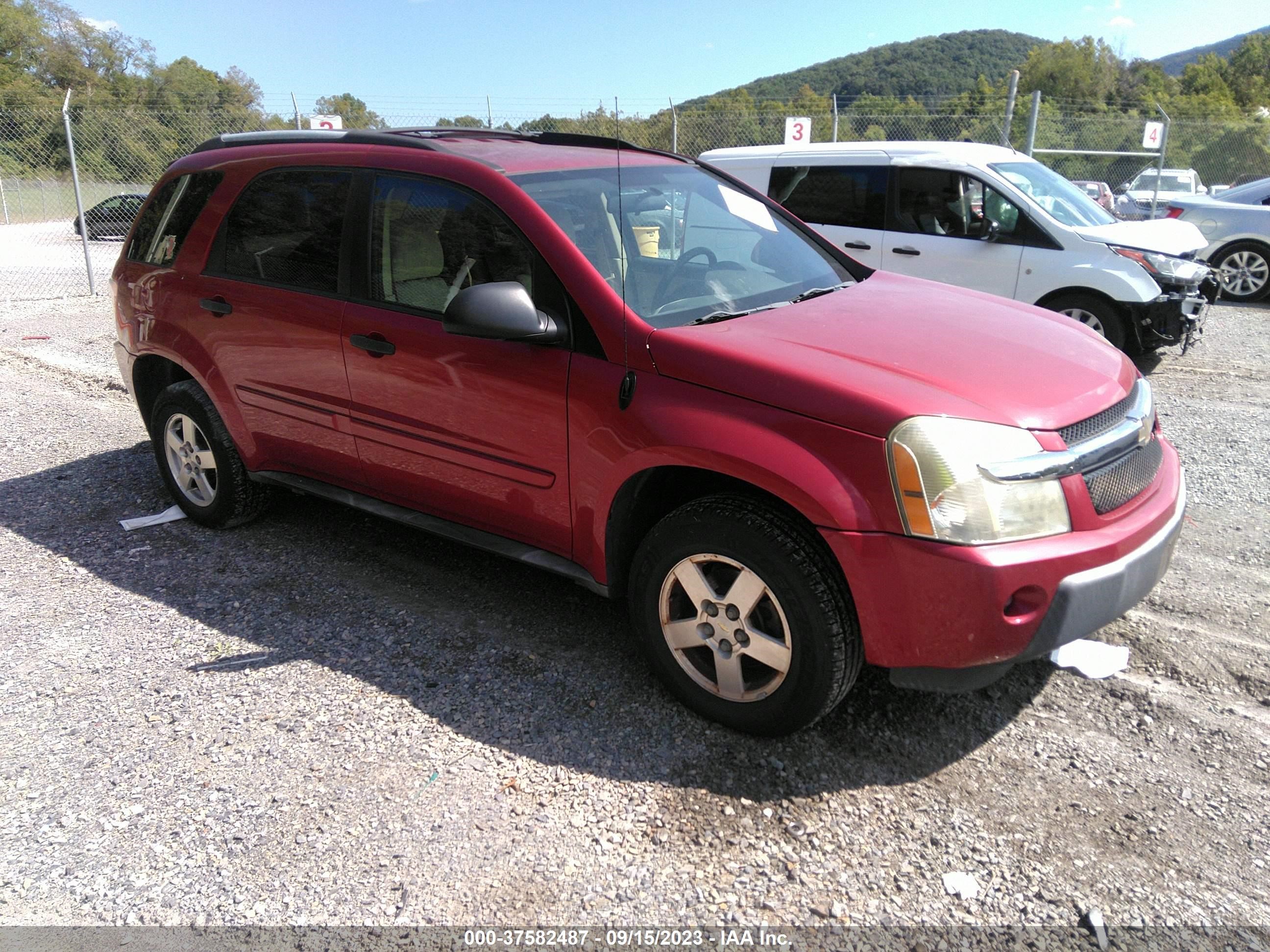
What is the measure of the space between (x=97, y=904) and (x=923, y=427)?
102 inches

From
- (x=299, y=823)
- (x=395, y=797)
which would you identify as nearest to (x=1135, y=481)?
(x=395, y=797)

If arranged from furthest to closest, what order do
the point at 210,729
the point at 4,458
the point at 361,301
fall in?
the point at 4,458, the point at 361,301, the point at 210,729

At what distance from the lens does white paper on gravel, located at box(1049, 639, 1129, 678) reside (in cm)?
341

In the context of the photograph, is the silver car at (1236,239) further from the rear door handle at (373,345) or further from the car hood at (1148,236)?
the rear door handle at (373,345)

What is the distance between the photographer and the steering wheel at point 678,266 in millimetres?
3262

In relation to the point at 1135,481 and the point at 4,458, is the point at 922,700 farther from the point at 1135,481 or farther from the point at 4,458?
the point at 4,458

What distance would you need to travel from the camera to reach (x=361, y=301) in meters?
3.80

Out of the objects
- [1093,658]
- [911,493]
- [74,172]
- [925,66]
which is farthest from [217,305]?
[925,66]

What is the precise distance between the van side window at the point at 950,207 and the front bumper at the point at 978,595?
5735 mm

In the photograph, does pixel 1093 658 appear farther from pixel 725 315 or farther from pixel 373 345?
pixel 373 345

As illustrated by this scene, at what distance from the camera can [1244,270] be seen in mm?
11391

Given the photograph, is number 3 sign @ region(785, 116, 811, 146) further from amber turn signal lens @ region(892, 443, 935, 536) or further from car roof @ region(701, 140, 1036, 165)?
amber turn signal lens @ region(892, 443, 935, 536)

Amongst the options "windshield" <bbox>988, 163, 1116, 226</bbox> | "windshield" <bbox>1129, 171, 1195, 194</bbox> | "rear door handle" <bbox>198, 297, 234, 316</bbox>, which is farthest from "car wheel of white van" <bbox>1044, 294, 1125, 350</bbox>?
"windshield" <bbox>1129, 171, 1195, 194</bbox>

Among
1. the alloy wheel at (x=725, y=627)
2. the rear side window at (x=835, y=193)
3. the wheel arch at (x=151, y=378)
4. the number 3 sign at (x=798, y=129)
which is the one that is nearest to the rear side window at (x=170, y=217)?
the wheel arch at (x=151, y=378)
